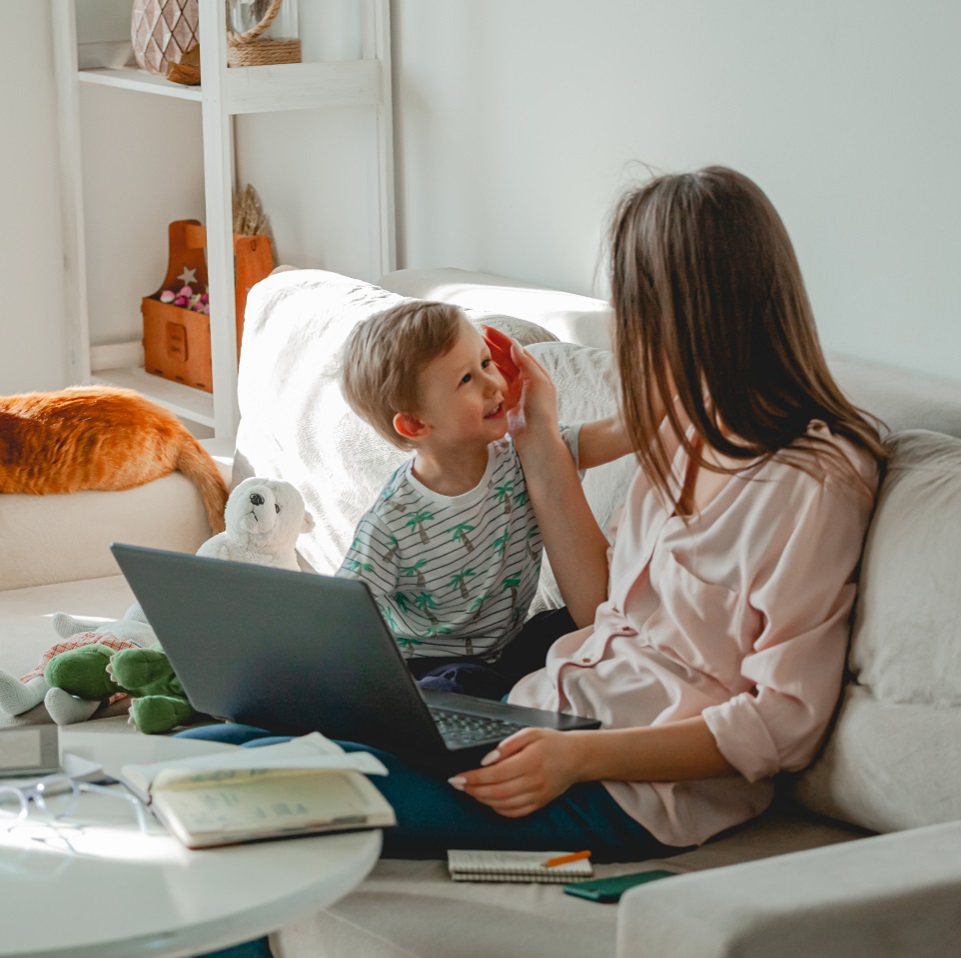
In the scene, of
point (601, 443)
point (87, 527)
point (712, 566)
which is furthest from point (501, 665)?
point (87, 527)

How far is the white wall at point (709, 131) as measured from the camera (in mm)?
1793

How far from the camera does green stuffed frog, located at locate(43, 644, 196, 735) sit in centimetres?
168

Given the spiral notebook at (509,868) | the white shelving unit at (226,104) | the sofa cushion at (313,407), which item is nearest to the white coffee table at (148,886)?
the spiral notebook at (509,868)

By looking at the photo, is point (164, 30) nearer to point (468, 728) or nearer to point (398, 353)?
point (398, 353)

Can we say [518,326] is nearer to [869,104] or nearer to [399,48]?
[869,104]

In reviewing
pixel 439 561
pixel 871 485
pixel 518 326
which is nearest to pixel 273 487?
pixel 518 326

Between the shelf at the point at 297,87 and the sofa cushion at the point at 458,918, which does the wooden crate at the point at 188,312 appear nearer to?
the shelf at the point at 297,87

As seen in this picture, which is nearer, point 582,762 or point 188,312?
point 582,762

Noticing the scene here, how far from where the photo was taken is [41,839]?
3.30 ft

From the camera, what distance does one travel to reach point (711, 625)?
135cm

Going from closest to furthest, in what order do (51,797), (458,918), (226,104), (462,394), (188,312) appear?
(51,797)
(458,918)
(462,394)
(226,104)
(188,312)

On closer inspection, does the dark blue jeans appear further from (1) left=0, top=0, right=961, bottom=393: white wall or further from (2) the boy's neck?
(1) left=0, top=0, right=961, bottom=393: white wall

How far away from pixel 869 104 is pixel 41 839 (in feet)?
4.58

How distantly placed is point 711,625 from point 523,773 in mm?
247
